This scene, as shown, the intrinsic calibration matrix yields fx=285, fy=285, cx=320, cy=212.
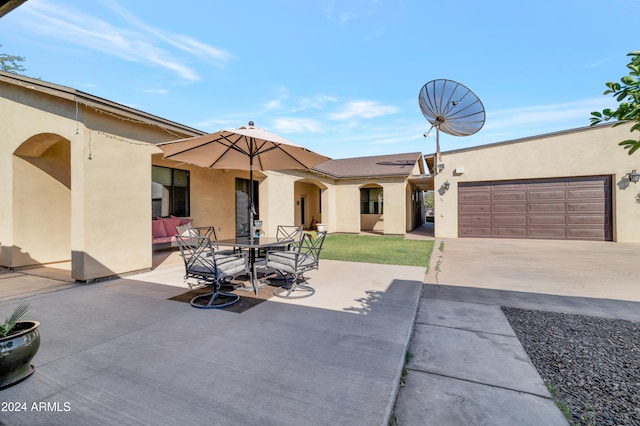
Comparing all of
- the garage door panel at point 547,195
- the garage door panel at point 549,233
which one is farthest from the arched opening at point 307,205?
the garage door panel at point 549,233

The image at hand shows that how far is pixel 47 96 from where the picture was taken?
17.5 feet

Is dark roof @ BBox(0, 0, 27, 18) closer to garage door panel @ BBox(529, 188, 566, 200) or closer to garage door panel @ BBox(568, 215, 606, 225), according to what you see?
garage door panel @ BBox(529, 188, 566, 200)

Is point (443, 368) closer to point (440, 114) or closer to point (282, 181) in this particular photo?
point (282, 181)

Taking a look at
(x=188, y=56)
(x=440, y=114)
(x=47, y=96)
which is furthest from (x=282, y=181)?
(x=440, y=114)

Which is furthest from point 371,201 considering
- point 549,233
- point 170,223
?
point 170,223

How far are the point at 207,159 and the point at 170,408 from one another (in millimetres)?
4787

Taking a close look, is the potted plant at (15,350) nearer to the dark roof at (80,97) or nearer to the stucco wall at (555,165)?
the dark roof at (80,97)

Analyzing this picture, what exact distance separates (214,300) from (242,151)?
275cm

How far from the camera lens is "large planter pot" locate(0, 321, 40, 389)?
6.70 feet

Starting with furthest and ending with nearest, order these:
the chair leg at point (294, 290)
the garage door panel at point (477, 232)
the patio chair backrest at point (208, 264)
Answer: the garage door panel at point (477, 232), the chair leg at point (294, 290), the patio chair backrest at point (208, 264)

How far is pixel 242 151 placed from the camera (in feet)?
17.8

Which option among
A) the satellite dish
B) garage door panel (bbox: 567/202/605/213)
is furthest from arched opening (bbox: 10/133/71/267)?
garage door panel (bbox: 567/202/605/213)

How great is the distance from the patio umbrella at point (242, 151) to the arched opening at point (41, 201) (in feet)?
8.57

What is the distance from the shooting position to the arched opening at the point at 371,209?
58.9 feet
